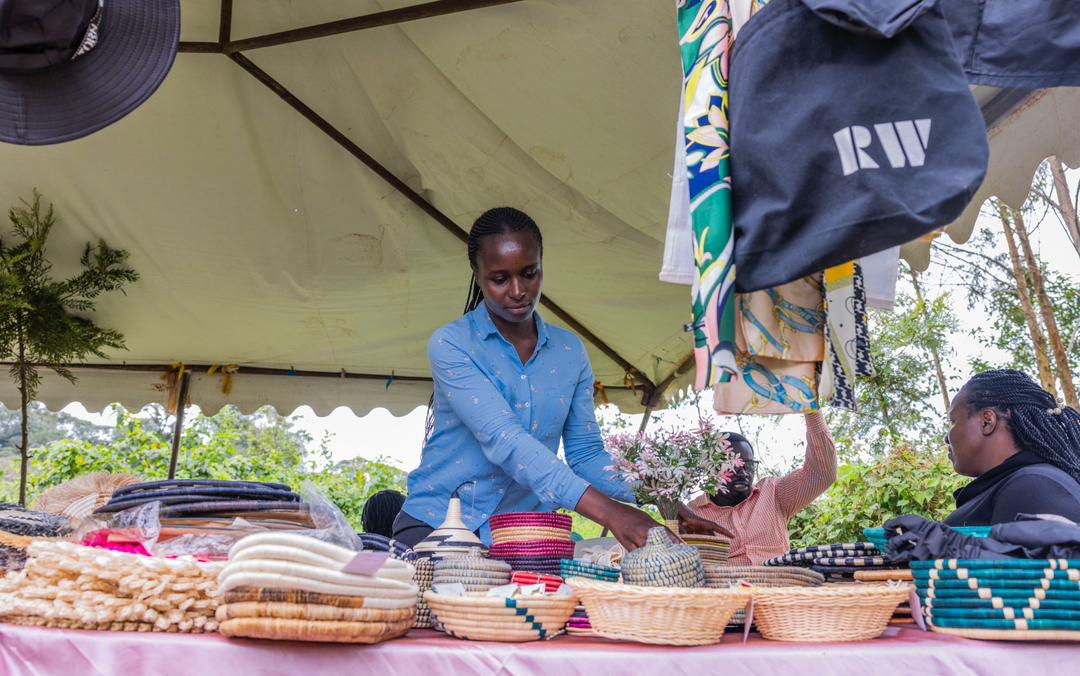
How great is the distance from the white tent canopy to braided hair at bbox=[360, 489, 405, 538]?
1.51 m

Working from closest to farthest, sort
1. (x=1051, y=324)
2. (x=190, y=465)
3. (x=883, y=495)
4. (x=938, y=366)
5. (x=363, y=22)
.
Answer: (x=363, y=22)
(x=883, y=495)
(x=1051, y=324)
(x=190, y=465)
(x=938, y=366)

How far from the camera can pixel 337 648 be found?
1402 millimetres

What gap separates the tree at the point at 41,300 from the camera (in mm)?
4160

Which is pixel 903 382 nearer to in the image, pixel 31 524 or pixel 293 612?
pixel 31 524

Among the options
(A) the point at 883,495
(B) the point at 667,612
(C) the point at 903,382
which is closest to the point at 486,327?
(B) the point at 667,612

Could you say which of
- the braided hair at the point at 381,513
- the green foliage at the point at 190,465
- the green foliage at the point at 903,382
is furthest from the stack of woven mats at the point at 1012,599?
the green foliage at the point at 903,382

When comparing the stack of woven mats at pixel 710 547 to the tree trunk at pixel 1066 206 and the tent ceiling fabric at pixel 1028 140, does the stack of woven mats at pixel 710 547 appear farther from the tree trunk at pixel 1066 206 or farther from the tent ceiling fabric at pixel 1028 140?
the tree trunk at pixel 1066 206

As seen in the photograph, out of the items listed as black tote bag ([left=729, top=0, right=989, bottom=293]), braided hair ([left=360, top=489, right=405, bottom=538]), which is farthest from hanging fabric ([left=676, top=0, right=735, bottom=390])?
braided hair ([left=360, top=489, right=405, bottom=538])

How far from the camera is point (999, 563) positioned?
4.91 feet

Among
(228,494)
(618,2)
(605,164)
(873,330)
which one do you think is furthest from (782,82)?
(873,330)

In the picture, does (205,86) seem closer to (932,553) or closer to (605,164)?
(605,164)

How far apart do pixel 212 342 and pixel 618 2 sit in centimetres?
334

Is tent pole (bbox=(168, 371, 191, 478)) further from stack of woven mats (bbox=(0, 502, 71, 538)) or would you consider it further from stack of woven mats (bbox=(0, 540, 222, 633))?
stack of woven mats (bbox=(0, 540, 222, 633))

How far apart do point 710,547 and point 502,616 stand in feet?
2.23
